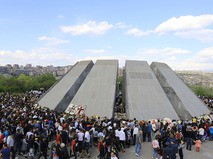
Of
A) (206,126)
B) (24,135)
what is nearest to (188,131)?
(206,126)

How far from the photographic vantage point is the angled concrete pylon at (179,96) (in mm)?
25703

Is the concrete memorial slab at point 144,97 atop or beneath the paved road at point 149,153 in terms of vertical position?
atop

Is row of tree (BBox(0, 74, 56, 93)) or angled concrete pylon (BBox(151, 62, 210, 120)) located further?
row of tree (BBox(0, 74, 56, 93))

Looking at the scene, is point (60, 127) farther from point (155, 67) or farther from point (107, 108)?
point (155, 67)

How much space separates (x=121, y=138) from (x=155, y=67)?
20556 millimetres

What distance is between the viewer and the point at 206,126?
1908 cm

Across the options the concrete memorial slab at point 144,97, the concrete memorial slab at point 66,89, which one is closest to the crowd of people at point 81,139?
the concrete memorial slab at point 144,97

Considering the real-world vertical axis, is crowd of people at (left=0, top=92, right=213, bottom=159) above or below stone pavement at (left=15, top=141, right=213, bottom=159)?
above

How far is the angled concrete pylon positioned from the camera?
25.7 meters

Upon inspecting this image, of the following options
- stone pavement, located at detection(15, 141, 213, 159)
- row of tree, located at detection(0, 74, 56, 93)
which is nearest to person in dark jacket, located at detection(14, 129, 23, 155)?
stone pavement, located at detection(15, 141, 213, 159)

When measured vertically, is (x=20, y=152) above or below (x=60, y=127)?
below

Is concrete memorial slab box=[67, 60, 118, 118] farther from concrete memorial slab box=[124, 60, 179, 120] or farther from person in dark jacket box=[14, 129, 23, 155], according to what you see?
person in dark jacket box=[14, 129, 23, 155]

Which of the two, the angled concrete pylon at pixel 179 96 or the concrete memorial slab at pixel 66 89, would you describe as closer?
the angled concrete pylon at pixel 179 96

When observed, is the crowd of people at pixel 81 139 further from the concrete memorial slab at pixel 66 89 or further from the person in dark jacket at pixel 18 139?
the concrete memorial slab at pixel 66 89
